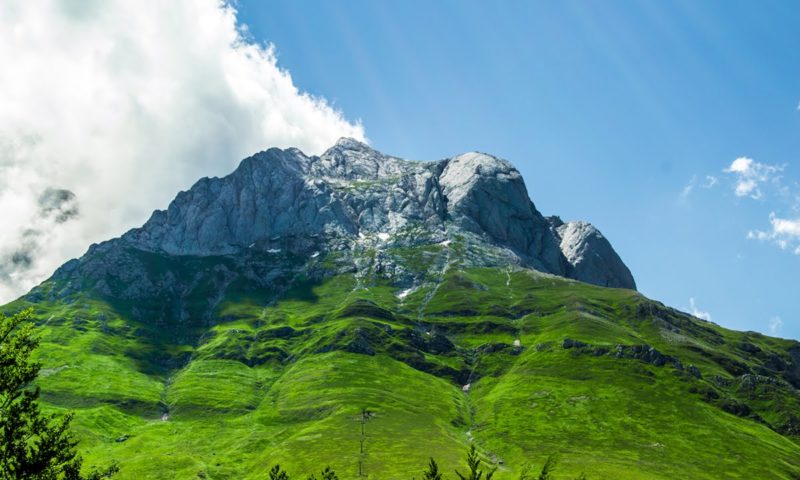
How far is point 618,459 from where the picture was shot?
192875 mm

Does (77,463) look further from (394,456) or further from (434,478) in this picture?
(394,456)

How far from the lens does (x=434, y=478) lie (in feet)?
119

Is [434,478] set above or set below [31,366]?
below

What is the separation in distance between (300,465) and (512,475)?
63.7m

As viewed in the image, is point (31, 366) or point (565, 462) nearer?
point (31, 366)

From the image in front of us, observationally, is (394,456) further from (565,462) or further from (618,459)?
(618,459)

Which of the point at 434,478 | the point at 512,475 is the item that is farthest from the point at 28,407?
the point at 512,475

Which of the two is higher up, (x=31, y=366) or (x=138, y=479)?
(x=31, y=366)

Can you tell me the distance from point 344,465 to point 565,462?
229ft

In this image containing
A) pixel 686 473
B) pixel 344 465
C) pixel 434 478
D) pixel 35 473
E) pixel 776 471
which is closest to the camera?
pixel 35 473

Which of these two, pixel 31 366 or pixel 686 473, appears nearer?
pixel 31 366

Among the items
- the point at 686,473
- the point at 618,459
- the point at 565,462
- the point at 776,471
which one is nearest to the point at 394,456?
the point at 565,462

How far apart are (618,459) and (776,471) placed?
2171 inches

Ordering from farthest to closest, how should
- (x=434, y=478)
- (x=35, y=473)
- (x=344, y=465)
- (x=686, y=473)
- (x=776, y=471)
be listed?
(x=776, y=471)
(x=686, y=473)
(x=344, y=465)
(x=434, y=478)
(x=35, y=473)
